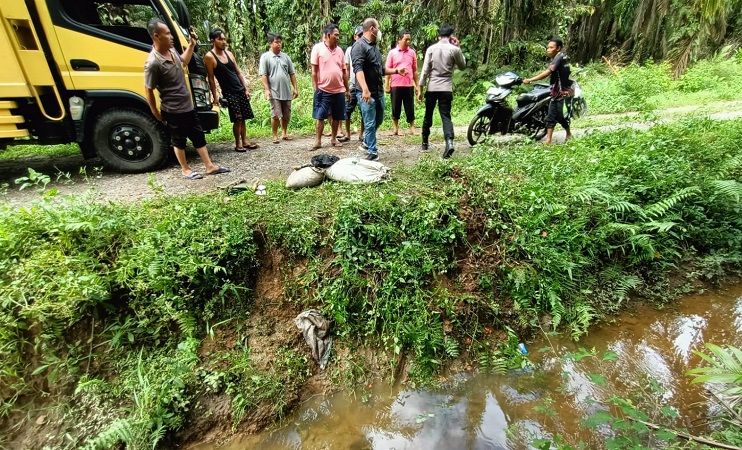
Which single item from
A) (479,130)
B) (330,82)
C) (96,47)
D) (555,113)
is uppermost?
(96,47)

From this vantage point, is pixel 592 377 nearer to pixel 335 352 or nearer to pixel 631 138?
pixel 335 352

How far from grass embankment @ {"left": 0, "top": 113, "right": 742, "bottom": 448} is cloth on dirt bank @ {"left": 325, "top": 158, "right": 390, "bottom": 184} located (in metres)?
0.20

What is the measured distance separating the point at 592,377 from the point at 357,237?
7.14 ft

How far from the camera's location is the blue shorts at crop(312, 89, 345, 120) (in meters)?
5.73

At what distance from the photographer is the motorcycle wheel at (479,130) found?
6410 millimetres

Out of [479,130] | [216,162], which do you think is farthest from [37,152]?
[479,130]

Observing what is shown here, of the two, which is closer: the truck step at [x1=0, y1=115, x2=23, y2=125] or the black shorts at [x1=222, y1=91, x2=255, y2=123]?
the truck step at [x1=0, y1=115, x2=23, y2=125]

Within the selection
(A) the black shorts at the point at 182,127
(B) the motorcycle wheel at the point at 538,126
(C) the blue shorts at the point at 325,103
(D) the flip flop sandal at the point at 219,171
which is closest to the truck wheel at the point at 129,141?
(A) the black shorts at the point at 182,127

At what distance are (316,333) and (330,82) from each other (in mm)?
4136

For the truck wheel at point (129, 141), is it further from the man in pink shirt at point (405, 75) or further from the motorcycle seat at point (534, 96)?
the motorcycle seat at point (534, 96)

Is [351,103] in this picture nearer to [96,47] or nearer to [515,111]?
[515,111]

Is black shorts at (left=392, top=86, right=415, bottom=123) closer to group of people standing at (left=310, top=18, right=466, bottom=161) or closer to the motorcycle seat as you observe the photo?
group of people standing at (left=310, top=18, right=466, bottom=161)

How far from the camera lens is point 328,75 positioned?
5.61 metres

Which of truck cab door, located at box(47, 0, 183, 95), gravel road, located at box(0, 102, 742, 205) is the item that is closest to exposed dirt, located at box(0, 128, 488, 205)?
gravel road, located at box(0, 102, 742, 205)
